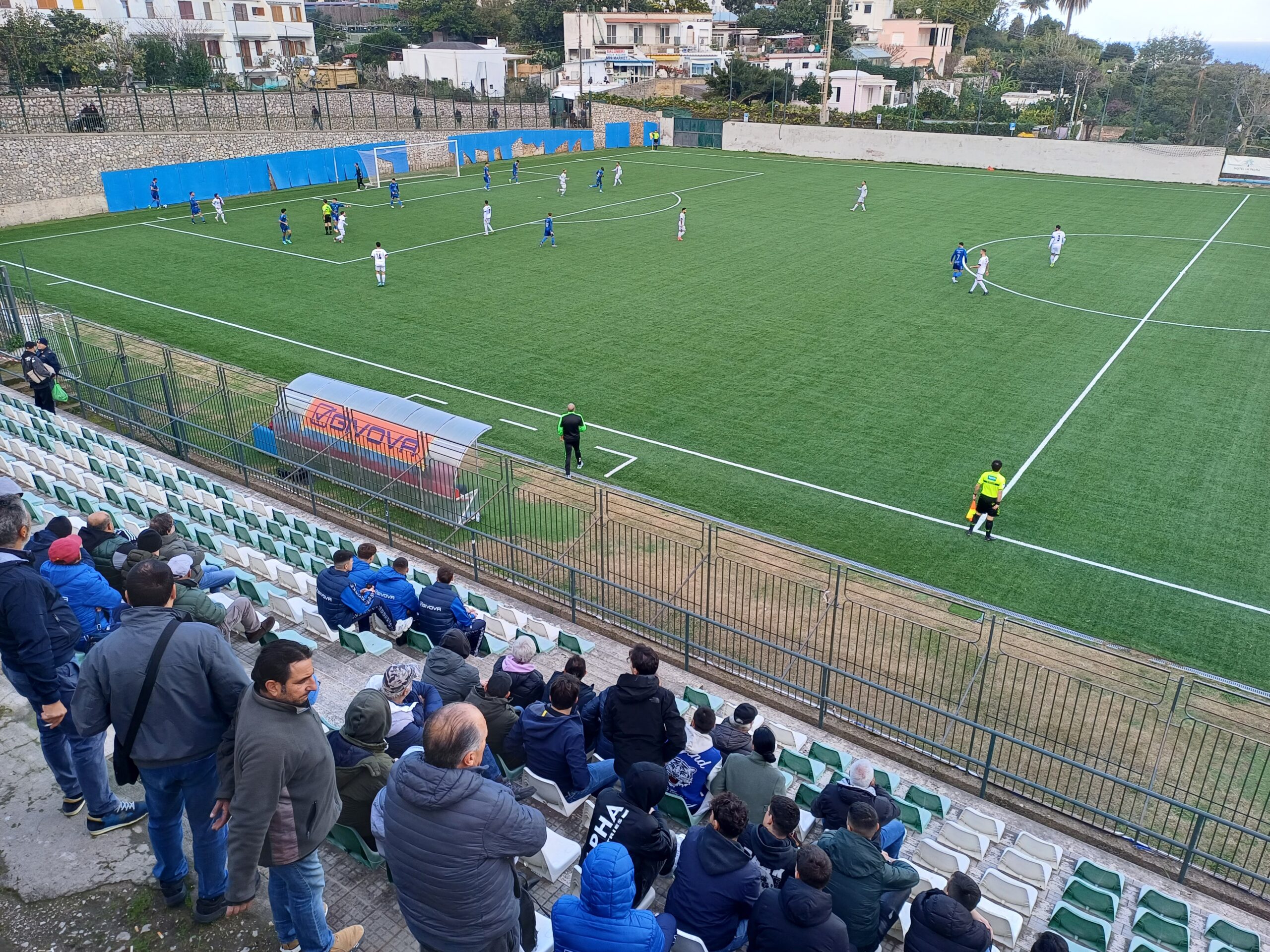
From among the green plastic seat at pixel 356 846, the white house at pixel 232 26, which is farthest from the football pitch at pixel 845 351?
the white house at pixel 232 26

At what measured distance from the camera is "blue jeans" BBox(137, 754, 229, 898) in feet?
16.2

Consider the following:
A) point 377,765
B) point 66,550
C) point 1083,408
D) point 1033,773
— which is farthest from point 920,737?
point 1083,408

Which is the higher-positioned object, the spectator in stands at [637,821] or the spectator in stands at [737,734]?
the spectator in stands at [637,821]

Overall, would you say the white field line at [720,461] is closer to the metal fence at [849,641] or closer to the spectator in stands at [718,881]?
the metal fence at [849,641]

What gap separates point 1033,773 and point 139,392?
15284 millimetres

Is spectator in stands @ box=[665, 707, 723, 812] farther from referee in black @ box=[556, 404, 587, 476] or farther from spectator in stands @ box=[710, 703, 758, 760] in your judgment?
referee in black @ box=[556, 404, 587, 476]

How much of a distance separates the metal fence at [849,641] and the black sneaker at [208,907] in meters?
5.75

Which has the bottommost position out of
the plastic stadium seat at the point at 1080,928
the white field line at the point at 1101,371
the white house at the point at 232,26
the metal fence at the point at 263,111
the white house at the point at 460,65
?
the white field line at the point at 1101,371

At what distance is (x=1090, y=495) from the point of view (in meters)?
16.4

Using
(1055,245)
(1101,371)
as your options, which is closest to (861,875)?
(1101,371)

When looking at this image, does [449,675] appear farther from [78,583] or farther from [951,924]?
[951,924]

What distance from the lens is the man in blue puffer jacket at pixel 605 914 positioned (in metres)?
4.41

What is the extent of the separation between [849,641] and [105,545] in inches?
319

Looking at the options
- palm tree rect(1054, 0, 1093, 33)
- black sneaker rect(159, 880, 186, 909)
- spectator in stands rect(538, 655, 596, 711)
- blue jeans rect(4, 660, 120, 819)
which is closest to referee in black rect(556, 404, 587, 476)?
spectator in stands rect(538, 655, 596, 711)
